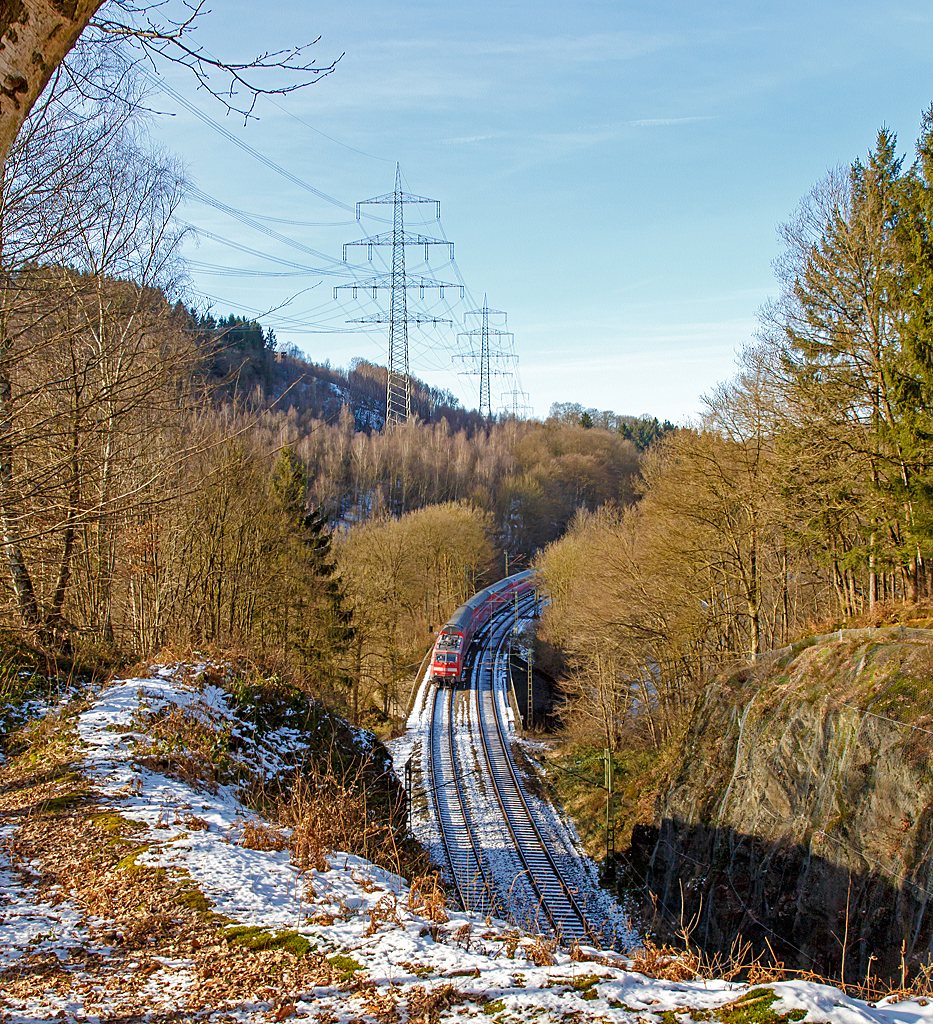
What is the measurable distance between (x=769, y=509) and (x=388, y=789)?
499 inches

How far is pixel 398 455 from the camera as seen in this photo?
81188mm

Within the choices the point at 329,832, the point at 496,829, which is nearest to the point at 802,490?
the point at 496,829

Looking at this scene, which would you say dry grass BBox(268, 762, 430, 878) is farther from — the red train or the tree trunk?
the red train

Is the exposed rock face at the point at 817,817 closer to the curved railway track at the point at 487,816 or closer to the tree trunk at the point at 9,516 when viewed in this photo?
the curved railway track at the point at 487,816

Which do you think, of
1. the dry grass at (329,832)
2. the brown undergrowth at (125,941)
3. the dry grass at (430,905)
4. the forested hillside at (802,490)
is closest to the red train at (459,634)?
the forested hillside at (802,490)

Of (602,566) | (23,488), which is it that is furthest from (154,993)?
(602,566)

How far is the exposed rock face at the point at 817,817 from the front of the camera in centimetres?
927

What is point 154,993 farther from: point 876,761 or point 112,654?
point 876,761

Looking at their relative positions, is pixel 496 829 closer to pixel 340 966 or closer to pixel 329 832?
pixel 329 832

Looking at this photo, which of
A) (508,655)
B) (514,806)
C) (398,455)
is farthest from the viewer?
(398,455)

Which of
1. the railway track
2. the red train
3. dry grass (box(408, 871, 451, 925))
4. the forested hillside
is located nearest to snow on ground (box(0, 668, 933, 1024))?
dry grass (box(408, 871, 451, 925))

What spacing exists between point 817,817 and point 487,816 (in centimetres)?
1134

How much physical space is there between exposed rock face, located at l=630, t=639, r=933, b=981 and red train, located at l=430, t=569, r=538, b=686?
17990mm

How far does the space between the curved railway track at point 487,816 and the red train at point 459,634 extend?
0.94 metres
